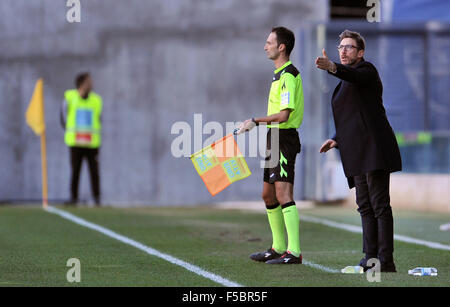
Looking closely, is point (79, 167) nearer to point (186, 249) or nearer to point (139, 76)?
point (139, 76)

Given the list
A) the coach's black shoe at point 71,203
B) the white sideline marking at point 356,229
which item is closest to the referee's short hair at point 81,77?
the coach's black shoe at point 71,203

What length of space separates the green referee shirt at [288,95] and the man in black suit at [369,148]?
47cm

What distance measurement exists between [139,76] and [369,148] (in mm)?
11476

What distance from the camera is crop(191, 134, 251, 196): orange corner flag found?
348 inches

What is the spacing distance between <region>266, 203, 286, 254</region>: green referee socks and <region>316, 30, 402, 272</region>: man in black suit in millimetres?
1017

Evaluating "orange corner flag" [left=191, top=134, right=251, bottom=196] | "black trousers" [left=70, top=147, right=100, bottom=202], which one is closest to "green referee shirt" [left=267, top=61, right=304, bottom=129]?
"orange corner flag" [left=191, top=134, right=251, bottom=196]

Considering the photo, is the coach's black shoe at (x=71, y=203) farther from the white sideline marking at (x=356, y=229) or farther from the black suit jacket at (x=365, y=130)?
the black suit jacket at (x=365, y=130)

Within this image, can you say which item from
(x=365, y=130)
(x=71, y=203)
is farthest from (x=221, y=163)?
(x=71, y=203)

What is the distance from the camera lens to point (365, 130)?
8.16m

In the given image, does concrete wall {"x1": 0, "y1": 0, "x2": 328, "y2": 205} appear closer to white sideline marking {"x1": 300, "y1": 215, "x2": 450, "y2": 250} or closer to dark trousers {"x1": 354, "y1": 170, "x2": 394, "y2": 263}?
white sideline marking {"x1": 300, "y1": 215, "x2": 450, "y2": 250}

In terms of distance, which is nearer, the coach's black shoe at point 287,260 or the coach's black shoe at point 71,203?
the coach's black shoe at point 287,260

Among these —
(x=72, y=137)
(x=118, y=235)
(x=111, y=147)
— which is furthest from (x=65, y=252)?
(x=111, y=147)

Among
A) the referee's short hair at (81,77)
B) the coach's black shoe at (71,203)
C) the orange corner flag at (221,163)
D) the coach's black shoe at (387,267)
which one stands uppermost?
the referee's short hair at (81,77)

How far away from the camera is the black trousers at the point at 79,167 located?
17438 mm
